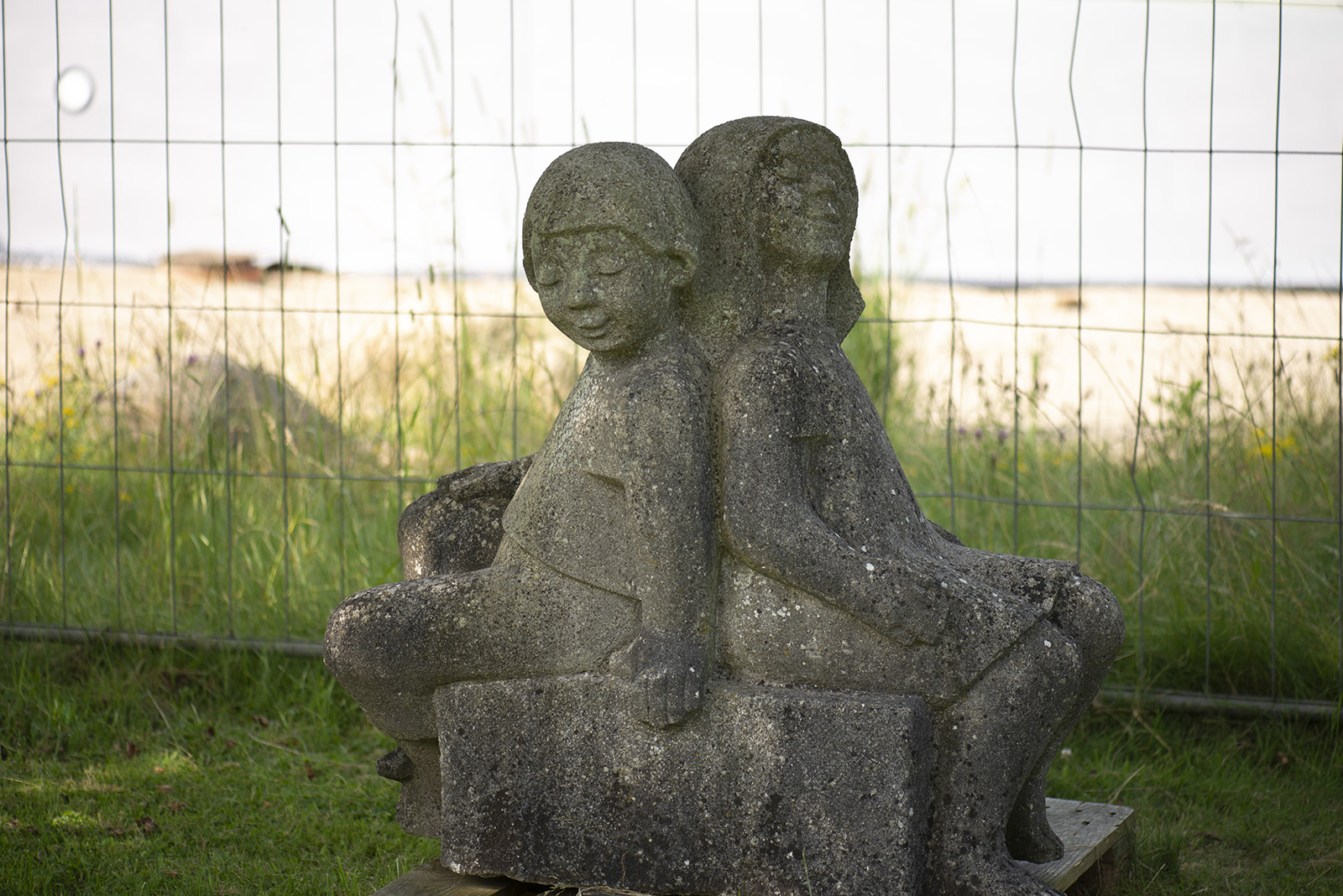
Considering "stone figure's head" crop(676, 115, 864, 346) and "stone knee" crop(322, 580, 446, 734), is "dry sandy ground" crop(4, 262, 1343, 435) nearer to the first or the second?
"stone figure's head" crop(676, 115, 864, 346)

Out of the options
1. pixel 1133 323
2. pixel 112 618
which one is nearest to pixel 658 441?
pixel 112 618

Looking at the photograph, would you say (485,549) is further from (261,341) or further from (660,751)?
(261,341)

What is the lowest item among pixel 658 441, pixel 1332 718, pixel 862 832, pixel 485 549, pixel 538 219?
pixel 1332 718

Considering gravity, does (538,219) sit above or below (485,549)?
above

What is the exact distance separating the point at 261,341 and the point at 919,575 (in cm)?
340

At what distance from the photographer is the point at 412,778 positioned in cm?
252

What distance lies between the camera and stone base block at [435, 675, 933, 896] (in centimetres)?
215

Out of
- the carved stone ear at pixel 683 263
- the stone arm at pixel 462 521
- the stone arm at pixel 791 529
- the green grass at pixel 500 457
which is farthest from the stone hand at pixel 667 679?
the green grass at pixel 500 457

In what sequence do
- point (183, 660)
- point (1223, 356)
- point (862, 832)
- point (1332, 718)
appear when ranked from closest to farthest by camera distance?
point (862, 832)
point (1332, 718)
point (183, 660)
point (1223, 356)

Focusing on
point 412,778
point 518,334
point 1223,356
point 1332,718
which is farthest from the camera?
point 518,334

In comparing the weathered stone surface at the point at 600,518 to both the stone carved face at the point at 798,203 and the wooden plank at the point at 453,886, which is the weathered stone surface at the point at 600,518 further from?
the wooden plank at the point at 453,886

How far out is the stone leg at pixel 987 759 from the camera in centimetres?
217

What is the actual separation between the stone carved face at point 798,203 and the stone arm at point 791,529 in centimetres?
23

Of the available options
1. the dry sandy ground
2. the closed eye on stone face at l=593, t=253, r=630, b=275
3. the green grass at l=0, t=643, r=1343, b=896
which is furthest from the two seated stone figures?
the dry sandy ground
